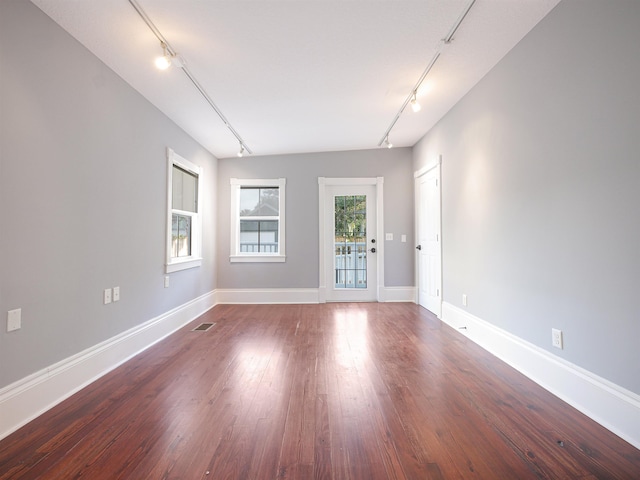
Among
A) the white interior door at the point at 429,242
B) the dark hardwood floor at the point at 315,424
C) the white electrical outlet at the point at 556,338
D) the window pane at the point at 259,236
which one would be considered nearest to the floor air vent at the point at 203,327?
the dark hardwood floor at the point at 315,424

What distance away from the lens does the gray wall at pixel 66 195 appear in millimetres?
1774

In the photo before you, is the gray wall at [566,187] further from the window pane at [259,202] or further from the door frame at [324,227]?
the window pane at [259,202]

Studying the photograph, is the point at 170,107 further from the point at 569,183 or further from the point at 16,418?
the point at 569,183

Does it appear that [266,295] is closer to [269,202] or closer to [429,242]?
[269,202]

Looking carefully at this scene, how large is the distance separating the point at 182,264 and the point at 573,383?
3869 millimetres

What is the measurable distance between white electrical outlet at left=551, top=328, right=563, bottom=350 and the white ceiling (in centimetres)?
220

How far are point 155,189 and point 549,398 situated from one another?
382 centimetres

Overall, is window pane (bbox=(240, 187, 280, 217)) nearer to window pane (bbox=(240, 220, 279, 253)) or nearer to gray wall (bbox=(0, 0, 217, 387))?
window pane (bbox=(240, 220, 279, 253))

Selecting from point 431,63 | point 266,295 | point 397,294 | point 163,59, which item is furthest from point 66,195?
point 397,294

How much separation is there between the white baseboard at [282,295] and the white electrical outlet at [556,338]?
2.97 metres

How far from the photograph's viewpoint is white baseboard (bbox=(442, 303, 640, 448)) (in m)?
1.64

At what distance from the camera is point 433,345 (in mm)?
3094

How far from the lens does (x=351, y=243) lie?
530 centimetres

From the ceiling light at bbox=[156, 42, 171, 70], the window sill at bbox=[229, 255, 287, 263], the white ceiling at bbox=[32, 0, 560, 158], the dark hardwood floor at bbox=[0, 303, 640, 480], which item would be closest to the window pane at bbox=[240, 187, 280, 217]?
the window sill at bbox=[229, 255, 287, 263]
